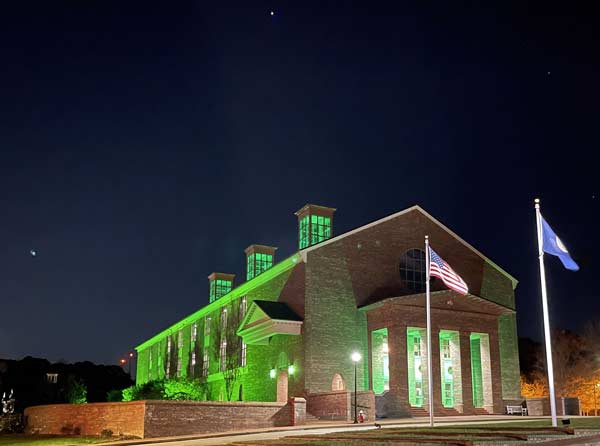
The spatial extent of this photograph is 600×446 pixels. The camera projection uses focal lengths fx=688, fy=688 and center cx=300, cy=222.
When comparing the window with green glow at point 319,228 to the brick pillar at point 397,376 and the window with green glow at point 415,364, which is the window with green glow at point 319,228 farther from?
the brick pillar at point 397,376

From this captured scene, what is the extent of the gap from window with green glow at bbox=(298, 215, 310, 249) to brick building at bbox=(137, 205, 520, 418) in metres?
0.07

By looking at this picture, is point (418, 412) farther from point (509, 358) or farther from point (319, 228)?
point (319, 228)

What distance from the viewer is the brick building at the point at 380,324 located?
38406 mm

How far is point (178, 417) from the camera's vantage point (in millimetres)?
29984

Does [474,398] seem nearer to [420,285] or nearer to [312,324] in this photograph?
[420,285]

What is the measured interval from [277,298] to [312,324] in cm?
603

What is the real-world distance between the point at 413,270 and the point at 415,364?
20.9 ft

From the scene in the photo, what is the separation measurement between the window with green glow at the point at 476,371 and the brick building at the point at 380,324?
2.5 inches

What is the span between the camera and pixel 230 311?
5509 centimetres

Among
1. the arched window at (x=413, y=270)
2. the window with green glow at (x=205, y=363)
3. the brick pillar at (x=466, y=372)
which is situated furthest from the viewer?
the window with green glow at (x=205, y=363)

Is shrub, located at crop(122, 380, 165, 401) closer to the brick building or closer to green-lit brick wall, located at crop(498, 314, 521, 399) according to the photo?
the brick building

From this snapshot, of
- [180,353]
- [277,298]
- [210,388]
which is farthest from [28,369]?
[277,298]

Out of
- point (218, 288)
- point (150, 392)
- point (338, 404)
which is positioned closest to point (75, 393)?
point (150, 392)

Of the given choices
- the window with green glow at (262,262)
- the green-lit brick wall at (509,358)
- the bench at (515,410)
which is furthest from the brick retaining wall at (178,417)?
the window with green glow at (262,262)
